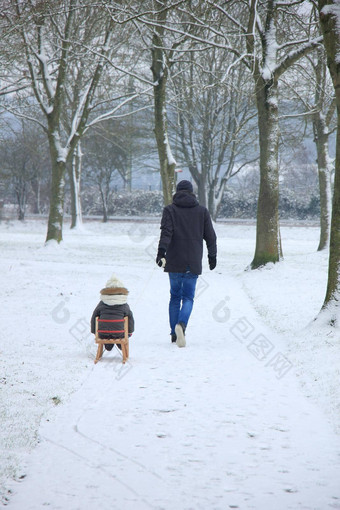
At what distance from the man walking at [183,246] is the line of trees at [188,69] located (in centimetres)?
184

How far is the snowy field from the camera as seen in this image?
300 centimetres

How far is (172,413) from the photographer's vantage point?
4.25 meters

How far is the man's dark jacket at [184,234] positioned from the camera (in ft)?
22.1

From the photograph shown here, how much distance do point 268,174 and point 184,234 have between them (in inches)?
311

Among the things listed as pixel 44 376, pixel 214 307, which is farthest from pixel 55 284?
pixel 44 376

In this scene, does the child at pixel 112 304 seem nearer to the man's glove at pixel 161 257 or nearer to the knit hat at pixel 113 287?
the knit hat at pixel 113 287

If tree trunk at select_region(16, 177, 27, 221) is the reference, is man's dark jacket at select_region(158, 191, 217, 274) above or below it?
below

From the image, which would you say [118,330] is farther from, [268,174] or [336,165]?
[268,174]

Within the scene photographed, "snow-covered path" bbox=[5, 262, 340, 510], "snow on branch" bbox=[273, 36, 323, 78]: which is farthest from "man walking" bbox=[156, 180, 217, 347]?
"snow on branch" bbox=[273, 36, 323, 78]

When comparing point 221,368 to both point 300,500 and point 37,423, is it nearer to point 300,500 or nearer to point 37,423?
point 37,423

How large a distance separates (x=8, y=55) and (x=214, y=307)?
11500mm

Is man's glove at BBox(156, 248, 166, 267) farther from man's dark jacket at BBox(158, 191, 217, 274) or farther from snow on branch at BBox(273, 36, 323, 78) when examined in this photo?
snow on branch at BBox(273, 36, 323, 78)

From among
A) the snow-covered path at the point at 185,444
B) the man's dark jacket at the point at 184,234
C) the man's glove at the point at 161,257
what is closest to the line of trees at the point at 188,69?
the man's dark jacket at the point at 184,234

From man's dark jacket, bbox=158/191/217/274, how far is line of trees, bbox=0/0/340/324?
5.88 feet
